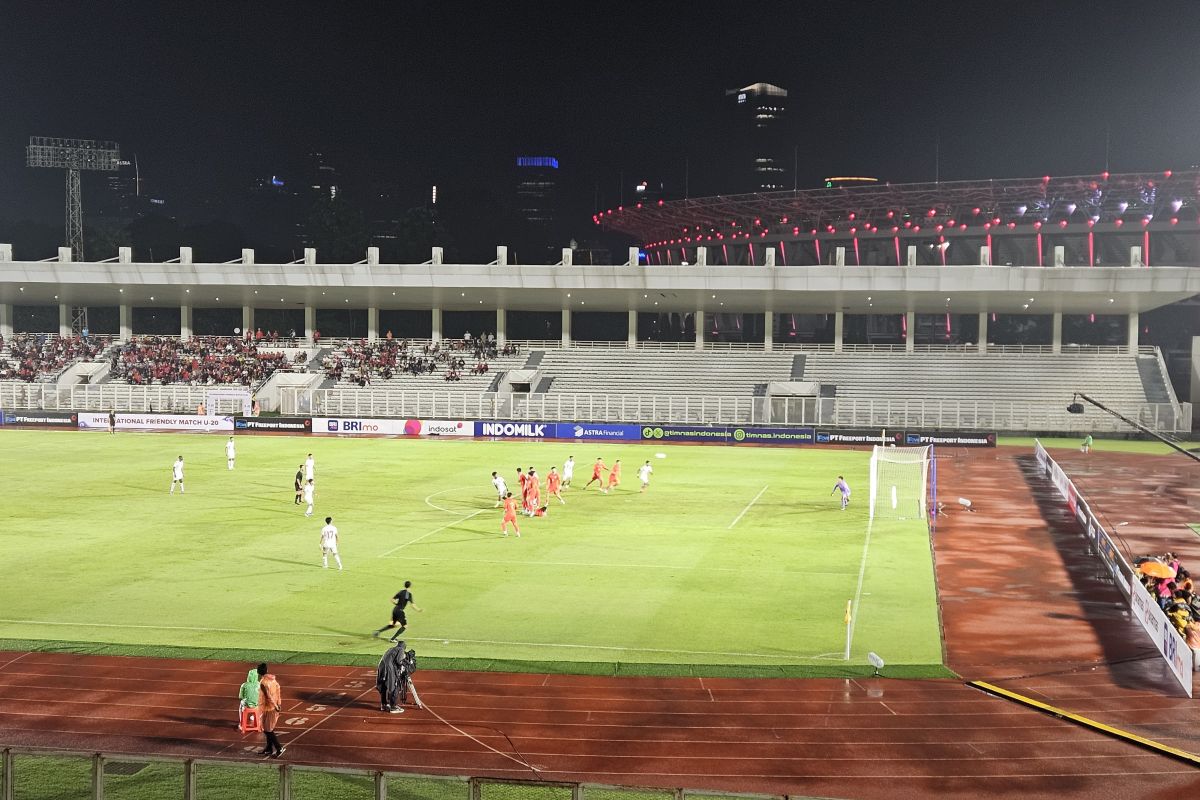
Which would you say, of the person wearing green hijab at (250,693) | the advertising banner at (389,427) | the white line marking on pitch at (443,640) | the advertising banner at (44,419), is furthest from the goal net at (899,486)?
the advertising banner at (44,419)

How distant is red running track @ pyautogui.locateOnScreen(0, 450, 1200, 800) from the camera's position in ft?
46.0

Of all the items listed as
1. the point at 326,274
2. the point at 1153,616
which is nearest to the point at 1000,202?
the point at 326,274

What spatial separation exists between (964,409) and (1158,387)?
12.6 metres

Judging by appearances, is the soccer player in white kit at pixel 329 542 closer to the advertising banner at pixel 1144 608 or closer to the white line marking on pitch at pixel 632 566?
the white line marking on pitch at pixel 632 566

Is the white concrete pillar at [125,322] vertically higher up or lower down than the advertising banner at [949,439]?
higher up

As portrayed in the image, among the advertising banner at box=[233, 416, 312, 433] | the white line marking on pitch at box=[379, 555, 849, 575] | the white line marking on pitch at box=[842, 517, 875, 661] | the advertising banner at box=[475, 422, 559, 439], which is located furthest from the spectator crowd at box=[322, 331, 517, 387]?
the white line marking on pitch at box=[379, 555, 849, 575]

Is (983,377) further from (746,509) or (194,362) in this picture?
(194,362)

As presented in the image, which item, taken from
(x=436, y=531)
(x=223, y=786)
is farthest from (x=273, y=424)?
(x=223, y=786)

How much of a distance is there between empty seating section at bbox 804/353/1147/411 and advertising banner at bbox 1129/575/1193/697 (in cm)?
4569

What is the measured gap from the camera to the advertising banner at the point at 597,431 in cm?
6376

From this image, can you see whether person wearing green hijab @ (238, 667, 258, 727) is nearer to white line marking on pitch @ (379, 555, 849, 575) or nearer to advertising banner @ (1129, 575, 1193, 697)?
white line marking on pitch @ (379, 555, 849, 575)

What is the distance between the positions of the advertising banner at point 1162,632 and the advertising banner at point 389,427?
46.5m

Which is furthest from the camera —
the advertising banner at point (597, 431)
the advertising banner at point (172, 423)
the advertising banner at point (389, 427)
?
the advertising banner at point (172, 423)

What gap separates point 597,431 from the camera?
210 ft
